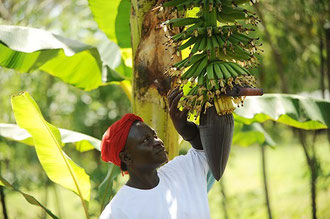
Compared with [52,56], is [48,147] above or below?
below

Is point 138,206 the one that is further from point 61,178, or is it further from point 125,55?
point 125,55

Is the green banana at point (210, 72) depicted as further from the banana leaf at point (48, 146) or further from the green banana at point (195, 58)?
the banana leaf at point (48, 146)

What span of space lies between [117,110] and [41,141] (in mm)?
4144

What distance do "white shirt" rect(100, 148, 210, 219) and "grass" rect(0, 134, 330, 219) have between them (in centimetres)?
331

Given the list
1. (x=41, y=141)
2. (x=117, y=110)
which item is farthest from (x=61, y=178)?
(x=117, y=110)

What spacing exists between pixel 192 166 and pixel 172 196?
0.69 ft

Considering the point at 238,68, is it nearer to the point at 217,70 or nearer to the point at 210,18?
the point at 217,70

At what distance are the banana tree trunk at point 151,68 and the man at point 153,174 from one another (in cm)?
46

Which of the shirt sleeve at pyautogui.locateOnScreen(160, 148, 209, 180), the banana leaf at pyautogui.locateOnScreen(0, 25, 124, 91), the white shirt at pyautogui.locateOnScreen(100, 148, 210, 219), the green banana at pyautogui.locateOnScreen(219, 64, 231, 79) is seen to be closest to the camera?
the green banana at pyautogui.locateOnScreen(219, 64, 231, 79)

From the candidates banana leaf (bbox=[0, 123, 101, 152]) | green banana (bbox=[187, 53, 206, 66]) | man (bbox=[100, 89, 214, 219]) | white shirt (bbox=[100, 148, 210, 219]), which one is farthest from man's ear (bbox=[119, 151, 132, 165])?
banana leaf (bbox=[0, 123, 101, 152])

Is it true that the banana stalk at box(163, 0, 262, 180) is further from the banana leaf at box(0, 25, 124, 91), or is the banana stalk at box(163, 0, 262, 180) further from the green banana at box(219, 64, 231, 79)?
the banana leaf at box(0, 25, 124, 91)

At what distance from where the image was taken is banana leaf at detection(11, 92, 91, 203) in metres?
2.73

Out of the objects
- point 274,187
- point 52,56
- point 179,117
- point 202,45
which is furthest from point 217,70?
point 274,187

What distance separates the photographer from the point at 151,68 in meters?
2.79
